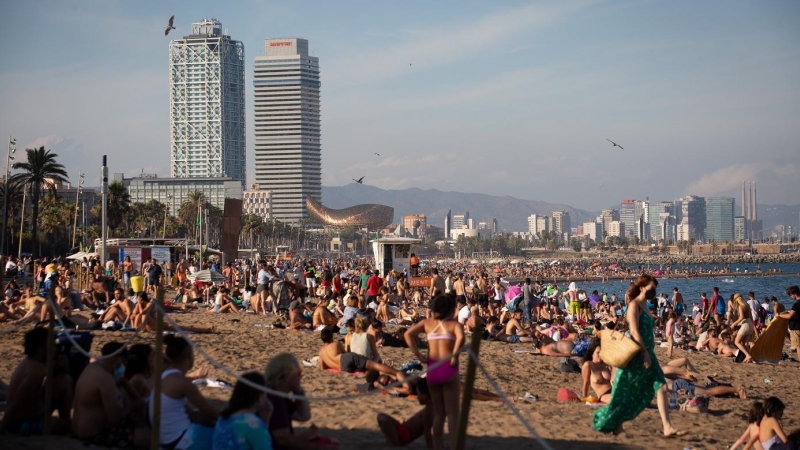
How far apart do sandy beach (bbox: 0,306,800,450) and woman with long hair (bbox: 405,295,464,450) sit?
75 cm

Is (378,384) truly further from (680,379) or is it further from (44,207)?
(44,207)

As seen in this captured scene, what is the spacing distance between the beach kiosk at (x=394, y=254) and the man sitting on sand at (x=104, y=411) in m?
24.8

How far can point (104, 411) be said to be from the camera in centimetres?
632

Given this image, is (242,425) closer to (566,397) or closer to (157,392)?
(157,392)

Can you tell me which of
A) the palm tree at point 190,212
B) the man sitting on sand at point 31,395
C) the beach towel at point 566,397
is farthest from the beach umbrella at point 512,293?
the palm tree at point 190,212

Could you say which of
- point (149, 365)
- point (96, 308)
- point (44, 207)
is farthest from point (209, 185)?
point (149, 365)

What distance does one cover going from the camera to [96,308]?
17250 millimetres

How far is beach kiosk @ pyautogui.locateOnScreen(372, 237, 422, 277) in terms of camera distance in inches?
1237

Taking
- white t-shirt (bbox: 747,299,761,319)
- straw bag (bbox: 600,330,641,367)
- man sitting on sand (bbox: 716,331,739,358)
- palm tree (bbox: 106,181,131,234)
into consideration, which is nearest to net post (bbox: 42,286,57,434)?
straw bag (bbox: 600,330,641,367)

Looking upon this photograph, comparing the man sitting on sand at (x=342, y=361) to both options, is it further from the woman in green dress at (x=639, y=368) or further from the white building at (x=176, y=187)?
the white building at (x=176, y=187)

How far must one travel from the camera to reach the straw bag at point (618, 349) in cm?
714

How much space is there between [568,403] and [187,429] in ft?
16.5

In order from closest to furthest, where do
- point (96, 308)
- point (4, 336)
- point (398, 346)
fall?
point (4, 336)
point (398, 346)
point (96, 308)

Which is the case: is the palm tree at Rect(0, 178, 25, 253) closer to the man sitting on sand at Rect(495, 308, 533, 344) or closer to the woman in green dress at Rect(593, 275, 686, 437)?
the man sitting on sand at Rect(495, 308, 533, 344)
